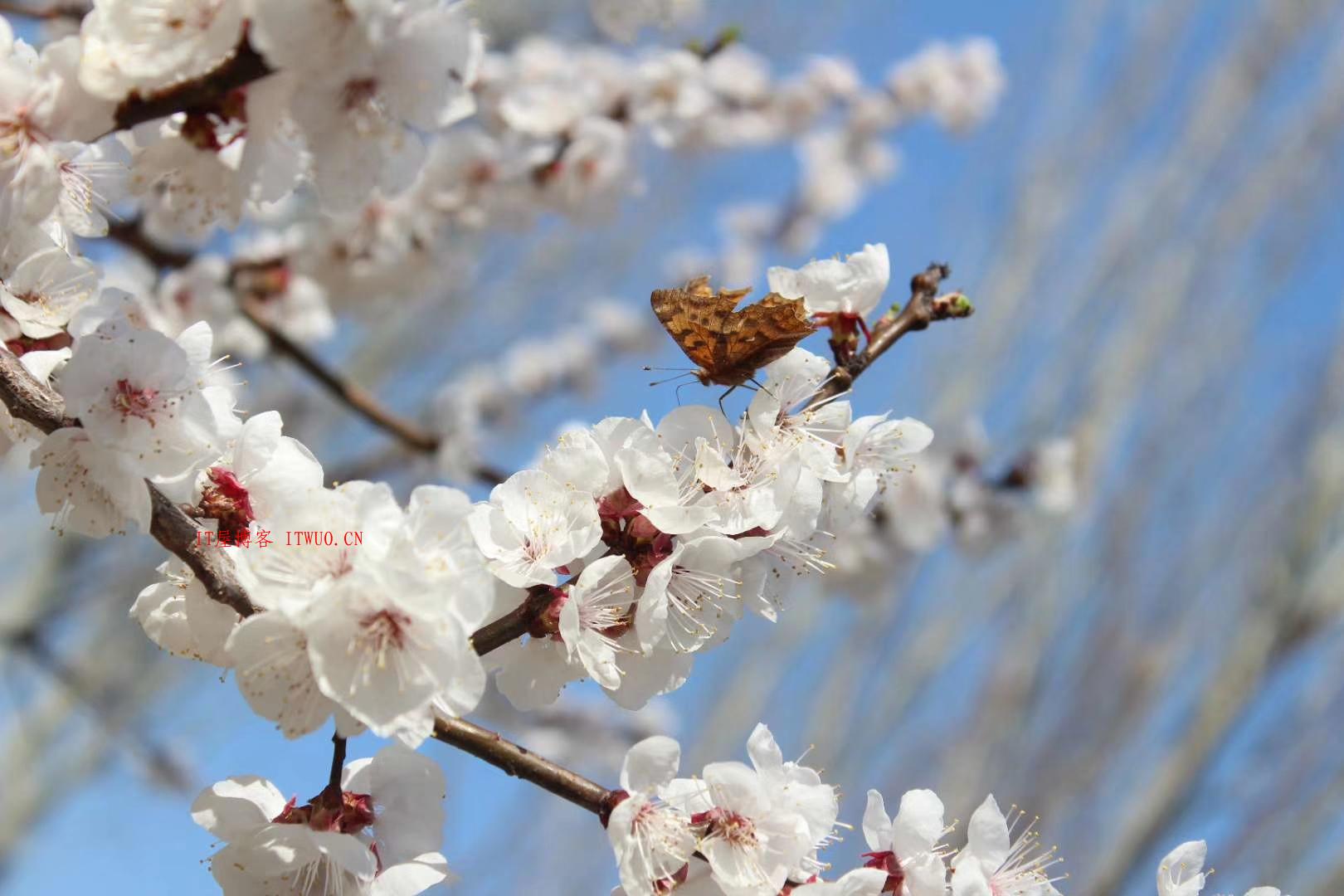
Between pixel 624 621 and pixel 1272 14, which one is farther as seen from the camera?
pixel 1272 14

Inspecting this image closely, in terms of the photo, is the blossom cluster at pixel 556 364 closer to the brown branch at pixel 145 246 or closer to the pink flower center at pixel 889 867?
the brown branch at pixel 145 246

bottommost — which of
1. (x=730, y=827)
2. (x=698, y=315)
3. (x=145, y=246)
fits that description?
(x=145, y=246)

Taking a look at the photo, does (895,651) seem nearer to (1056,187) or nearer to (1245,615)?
(1245,615)

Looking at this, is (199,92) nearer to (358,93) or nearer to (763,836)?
(358,93)

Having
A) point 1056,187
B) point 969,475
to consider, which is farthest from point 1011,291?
point 969,475

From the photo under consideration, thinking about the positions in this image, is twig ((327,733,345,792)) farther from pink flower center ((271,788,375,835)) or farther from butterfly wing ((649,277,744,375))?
butterfly wing ((649,277,744,375))

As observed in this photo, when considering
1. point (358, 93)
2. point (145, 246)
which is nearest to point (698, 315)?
point (358, 93)
